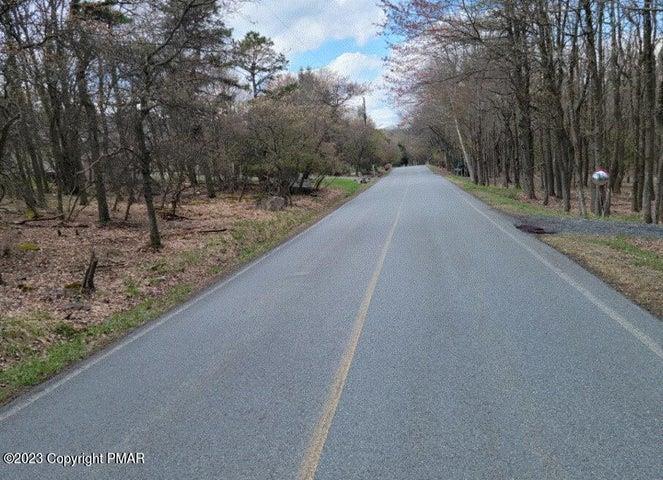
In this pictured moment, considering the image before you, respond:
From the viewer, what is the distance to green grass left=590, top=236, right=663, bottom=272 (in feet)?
29.7

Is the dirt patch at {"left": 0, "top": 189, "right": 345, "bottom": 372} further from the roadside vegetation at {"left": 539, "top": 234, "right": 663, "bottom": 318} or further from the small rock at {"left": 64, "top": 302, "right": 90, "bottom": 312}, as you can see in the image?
the roadside vegetation at {"left": 539, "top": 234, "right": 663, "bottom": 318}

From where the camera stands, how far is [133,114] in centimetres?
1513

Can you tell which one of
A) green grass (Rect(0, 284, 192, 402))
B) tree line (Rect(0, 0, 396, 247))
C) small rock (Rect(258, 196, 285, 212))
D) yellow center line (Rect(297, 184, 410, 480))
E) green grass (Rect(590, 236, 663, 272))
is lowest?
green grass (Rect(0, 284, 192, 402))

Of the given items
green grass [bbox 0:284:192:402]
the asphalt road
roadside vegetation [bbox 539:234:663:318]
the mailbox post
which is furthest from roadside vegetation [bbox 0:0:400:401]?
the mailbox post

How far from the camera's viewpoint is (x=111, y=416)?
4.71 meters

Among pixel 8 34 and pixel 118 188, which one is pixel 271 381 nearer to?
pixel 8 34

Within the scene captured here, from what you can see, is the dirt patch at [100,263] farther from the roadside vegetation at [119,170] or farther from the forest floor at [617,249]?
the forest floor at [617,249]

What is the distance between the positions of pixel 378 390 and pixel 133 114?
1322 centimetres

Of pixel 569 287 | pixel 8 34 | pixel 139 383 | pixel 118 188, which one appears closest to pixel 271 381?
pixel 139 383

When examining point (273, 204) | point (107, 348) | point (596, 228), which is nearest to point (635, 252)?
point (596, 228)

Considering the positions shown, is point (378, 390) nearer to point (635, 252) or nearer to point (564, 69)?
point (635, 252)

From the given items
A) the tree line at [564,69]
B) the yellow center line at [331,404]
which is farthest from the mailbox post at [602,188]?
the yellow center line at [331,404]

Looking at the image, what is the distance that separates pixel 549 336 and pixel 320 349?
102 inches

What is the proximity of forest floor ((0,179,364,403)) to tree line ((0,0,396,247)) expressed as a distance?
47.8 inches
